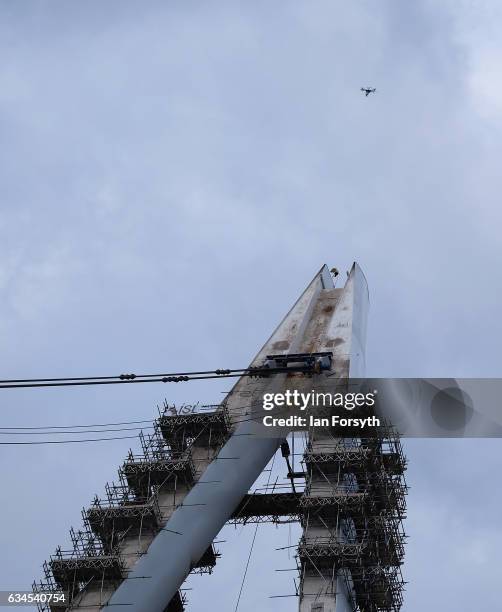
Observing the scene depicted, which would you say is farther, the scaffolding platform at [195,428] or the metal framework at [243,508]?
the scaffolding platform at [195,428]

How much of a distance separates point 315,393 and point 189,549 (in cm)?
1572

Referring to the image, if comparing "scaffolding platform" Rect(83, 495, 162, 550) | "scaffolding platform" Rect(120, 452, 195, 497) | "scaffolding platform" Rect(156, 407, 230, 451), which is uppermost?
"scaffolding platform" Rect(156, 407, 230, 451)

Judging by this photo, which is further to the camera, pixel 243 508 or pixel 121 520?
pixel 243 508

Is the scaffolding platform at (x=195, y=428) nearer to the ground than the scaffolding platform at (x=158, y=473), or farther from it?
farther from it

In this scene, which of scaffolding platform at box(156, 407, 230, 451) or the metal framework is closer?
the metal framework

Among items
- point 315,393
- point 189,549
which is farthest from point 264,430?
point 189,549

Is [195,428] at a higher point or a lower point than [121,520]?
higher

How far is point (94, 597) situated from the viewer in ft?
263

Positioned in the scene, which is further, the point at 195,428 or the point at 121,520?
the point at 195,428

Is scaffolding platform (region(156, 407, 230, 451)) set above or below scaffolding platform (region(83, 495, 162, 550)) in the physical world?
above

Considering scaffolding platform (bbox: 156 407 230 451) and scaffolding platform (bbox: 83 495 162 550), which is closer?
scaffolding platform (bbox: 83 495 162 550)

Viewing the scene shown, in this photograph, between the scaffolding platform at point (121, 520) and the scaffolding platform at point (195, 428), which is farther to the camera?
the scaffolding platform at point (195, 428)

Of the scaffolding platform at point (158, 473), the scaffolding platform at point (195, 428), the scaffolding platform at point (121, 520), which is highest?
the scaffolding platform at point (195, 428)

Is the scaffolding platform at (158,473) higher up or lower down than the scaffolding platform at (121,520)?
higher up
